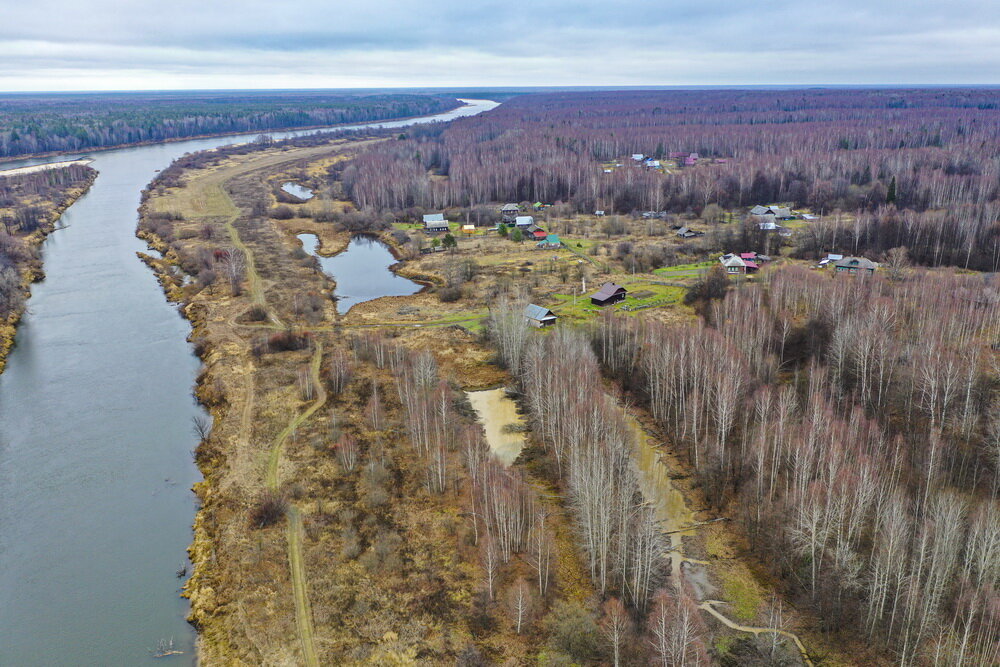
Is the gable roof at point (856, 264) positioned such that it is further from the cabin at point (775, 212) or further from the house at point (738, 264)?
the cabin at point (775, 212)

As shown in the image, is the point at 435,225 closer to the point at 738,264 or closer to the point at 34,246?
the point at 738,264

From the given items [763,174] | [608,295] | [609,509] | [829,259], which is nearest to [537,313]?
[608,295]

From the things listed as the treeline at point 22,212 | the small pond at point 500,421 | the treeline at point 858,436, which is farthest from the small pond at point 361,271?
the treeline at point 22,212

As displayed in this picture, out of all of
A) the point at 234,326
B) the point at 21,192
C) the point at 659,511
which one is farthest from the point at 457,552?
the point at 21,192

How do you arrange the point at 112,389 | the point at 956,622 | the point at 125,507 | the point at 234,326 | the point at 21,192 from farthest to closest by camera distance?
the point at 21,192 → the point at 234,326 → the point at 112,389 → the point at 125,507 → the point at 956,622

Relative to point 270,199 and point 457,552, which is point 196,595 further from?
point 270,199

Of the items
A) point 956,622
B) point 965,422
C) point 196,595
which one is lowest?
point 196,595
